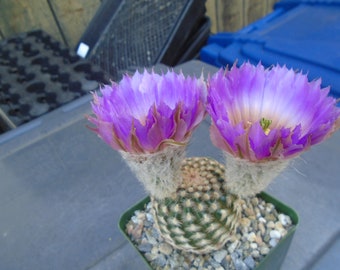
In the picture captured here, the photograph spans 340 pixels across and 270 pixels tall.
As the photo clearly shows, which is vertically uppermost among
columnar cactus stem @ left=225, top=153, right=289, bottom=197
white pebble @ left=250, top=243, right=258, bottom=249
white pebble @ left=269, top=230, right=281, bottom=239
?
columnar cactus stem @ left=225, top=153, right=289, bottom=197

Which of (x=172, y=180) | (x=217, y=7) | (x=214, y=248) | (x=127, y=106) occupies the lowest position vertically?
(x=217, y=7)

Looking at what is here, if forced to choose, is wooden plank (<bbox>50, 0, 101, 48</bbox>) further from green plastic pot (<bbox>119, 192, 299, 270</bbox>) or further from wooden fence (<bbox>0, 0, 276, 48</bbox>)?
green plastic pot (<bbox>119, 192, 299, 270</bbox>)

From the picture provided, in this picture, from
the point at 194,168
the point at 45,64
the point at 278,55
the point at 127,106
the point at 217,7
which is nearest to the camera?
the point at 127,106

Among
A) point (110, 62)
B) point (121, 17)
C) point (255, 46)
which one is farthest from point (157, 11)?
point (255, 46)

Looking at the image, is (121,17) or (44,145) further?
(121,17)

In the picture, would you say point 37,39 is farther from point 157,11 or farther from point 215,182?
point 215,182

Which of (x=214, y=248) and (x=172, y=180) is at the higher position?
(x=172, y=180)

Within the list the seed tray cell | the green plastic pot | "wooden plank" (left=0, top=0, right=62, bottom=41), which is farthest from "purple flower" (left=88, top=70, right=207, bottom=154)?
"wooden plank" (left=0, top=0, right=62, bottom=41)
